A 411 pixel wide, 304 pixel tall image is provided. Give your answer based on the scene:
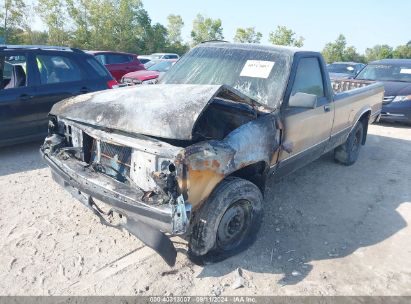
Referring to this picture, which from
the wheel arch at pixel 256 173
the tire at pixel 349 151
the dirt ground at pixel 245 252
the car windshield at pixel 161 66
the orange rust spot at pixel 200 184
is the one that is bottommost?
the dirt ground at pixel 245 252

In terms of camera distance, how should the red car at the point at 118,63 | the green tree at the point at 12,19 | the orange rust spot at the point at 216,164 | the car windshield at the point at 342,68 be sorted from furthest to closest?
1. the green tree at the point at 12,19
2. the car windshield at the point at 342,68
3. the red car at the point at 118,63
4. the orange rust spot at the point at 216,164

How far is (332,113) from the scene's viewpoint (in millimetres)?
4441

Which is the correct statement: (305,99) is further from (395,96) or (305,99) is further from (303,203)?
(395,96)

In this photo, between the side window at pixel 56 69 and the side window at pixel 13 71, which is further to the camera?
the side window at pixel 56 69

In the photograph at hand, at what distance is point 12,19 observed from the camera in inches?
919

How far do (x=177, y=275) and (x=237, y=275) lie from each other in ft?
1.65

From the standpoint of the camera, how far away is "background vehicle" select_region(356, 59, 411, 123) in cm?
841

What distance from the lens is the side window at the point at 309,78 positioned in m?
3.77

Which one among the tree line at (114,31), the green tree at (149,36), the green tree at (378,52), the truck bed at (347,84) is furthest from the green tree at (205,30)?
the truck bed at (347,84)

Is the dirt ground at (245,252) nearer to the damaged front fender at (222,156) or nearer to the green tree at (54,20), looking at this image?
the damaged front fender at (222,156)

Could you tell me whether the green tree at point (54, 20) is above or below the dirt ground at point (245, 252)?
above

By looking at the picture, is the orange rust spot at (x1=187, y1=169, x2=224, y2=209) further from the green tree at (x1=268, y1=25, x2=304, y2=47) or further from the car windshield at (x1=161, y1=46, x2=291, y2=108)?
the green tree at (x1=268, y1=25, x2=304, y2=47)

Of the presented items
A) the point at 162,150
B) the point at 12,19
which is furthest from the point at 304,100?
the point at 12,19

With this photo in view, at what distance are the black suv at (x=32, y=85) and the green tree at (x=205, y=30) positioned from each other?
43.2 metres
